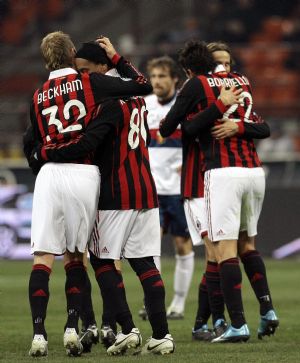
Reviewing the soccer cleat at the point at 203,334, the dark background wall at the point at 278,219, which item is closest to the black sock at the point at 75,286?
the soccer cleat at the point at 203,334

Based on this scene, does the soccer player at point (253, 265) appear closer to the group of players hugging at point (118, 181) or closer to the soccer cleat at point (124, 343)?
the group of players hugging at point (118, 181)

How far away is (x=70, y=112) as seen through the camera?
6.25m

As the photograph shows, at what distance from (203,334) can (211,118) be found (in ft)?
5.28

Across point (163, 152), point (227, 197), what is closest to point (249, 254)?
point (227, 197)

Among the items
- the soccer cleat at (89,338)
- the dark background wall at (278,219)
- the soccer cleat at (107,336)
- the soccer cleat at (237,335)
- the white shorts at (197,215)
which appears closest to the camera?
the soccer cleat at (89,338)

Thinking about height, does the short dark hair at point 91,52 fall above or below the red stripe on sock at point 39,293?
above

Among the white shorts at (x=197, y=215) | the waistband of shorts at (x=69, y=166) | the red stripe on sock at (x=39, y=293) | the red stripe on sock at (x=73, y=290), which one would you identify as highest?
the waistband of shorts at (x=69, y=166)

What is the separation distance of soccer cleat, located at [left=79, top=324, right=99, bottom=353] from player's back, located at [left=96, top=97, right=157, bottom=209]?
89 cm

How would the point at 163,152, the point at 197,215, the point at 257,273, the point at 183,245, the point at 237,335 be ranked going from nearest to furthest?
the point at 237,335, the point at 257,273, the point at 197,215, the point at 183,245, the point at 163,152

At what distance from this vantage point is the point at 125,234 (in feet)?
21.0

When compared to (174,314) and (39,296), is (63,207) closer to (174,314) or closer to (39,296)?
(39,296)

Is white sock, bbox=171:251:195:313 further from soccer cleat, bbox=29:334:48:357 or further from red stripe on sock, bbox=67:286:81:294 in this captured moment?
soccer cleat, bbox=29:334:48:357

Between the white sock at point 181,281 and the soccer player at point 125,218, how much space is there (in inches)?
109

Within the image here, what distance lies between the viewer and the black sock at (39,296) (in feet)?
20.0
